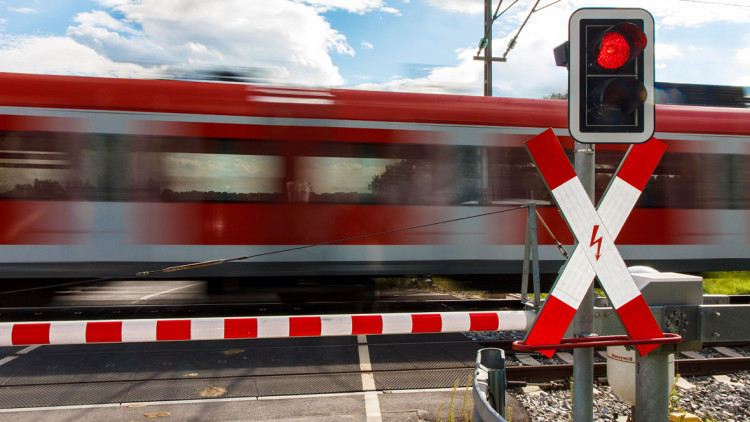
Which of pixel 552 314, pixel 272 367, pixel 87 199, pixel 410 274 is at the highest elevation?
pixel 87 199

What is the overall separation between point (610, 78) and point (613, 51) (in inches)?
5.0

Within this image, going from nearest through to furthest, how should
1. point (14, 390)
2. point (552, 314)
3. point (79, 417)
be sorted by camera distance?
point (552, 314), point (79, 417), point (14, 390)

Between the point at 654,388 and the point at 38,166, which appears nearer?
the point at 654,388

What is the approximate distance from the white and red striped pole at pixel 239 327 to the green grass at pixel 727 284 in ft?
28.0

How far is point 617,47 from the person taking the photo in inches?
94.7

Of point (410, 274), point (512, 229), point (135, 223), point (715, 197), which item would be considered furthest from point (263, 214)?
point (715, 197)

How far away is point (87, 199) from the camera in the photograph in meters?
6.44

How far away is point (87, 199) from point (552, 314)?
605 cm

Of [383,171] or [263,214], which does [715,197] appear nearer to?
[383,171]

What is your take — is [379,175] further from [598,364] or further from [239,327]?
[239,327]

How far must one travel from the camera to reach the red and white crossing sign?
2357 millimetres

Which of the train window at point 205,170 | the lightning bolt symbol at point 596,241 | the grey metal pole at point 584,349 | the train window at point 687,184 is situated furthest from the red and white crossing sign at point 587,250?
the train window at point 687,184

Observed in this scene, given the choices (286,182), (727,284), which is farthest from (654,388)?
(727,284)

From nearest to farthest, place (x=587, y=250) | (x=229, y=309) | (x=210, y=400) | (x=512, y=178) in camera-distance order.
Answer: (x=587, y=250)
(x=210, y=400)
(x=512, y=178)
(x=229, y=309)
